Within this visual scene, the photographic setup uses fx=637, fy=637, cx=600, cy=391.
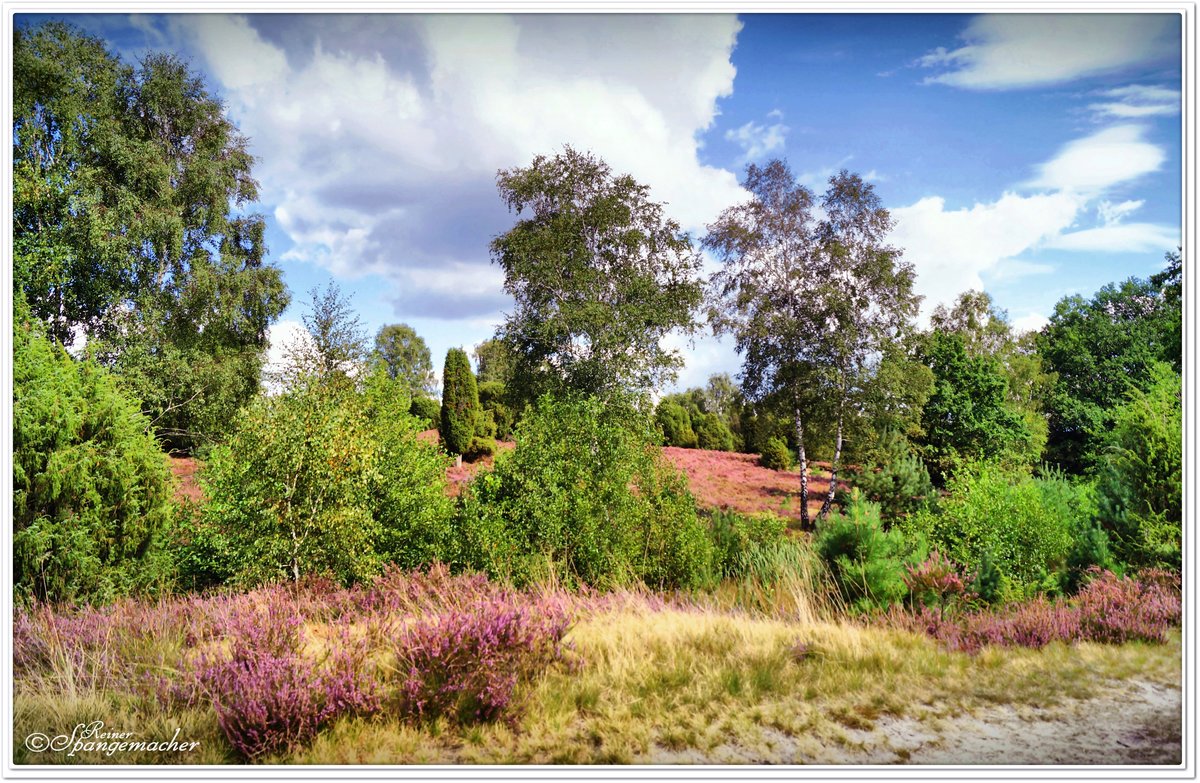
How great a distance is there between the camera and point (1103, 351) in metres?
12.9

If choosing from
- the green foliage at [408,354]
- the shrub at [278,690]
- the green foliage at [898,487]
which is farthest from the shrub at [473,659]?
the green foliage at [408,354]

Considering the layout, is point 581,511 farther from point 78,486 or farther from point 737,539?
point 78,486

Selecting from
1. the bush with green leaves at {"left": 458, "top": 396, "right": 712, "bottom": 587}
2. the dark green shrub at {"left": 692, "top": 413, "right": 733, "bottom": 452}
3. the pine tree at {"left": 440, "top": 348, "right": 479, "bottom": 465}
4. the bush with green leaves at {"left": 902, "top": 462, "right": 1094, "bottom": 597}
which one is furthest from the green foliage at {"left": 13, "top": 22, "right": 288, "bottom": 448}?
the dark green shrub at {"left": 692, "top": 413, "right": 733, "bottom": 452}

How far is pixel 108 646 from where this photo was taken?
177 inches

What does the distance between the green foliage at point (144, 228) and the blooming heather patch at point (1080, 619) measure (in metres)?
11.1

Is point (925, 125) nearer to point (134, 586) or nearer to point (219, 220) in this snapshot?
point (134, 586)

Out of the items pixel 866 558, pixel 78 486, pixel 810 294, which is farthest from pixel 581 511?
pixel 810 294

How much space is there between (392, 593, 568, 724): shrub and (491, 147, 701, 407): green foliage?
30.0ft

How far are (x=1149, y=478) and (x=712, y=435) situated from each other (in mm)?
25456

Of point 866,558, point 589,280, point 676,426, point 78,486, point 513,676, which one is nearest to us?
point 513,676

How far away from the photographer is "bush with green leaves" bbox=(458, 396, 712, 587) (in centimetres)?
702

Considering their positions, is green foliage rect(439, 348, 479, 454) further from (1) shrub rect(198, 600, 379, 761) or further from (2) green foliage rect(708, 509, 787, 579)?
(1) shrub rect(198, 600, 379, 761)

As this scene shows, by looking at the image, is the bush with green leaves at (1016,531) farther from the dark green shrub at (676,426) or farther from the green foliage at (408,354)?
the green foliage at (408,354)
